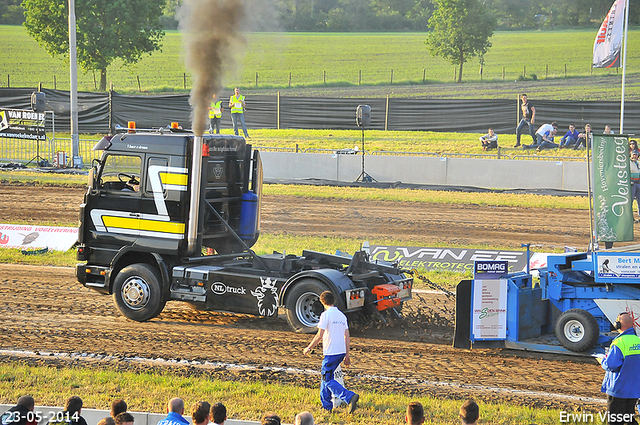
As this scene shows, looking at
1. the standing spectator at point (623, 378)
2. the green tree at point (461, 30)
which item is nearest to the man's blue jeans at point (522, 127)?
the standing spectator at point (623, 378)

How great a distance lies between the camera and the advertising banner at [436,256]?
1330cm

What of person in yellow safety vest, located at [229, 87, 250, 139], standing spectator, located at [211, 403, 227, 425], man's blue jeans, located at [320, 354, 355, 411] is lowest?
man's blue jeans, located at [320, 354, 355, 411]

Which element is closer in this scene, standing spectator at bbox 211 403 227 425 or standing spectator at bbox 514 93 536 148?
standing spectator at bbox 211 403 227 425

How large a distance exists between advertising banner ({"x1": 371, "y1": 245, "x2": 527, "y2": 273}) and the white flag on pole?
1438cm

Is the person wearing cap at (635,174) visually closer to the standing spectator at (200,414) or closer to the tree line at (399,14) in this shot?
the standing spectator at (200,414)

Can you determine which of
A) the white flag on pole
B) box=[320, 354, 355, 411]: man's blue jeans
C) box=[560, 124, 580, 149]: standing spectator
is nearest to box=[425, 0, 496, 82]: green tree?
box=[560, 124, 580, 149]: standing spectator

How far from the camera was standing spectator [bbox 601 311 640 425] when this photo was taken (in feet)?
20.0

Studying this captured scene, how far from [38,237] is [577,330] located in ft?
37.2

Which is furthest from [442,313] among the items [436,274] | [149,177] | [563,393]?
[149,177]

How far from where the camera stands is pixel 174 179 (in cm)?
967

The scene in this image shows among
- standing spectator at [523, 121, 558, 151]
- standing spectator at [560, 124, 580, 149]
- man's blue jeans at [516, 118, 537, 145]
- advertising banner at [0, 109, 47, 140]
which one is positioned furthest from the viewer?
man's blue jeans at [516, 118, 537, 145]

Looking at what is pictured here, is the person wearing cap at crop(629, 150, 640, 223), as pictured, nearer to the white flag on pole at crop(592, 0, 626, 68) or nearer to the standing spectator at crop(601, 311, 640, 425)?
the white flag on pole at crop(592, 0, 626, 68)

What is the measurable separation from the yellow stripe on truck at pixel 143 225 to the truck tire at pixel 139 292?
54 cm

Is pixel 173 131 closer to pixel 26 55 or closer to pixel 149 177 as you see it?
pixel 149 177
